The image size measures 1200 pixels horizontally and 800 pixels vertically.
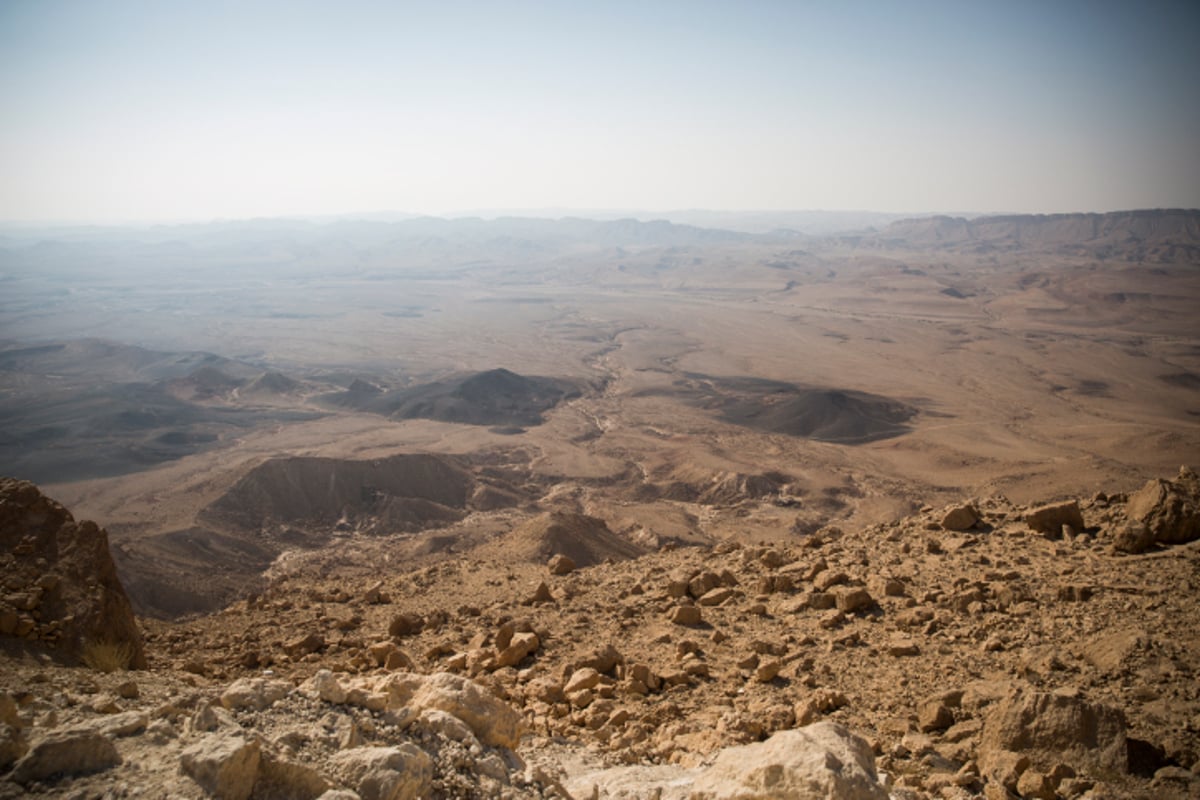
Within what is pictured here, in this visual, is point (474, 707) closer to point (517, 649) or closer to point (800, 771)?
point (800, 771)

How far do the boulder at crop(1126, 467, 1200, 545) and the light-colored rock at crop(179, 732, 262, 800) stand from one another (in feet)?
30.5

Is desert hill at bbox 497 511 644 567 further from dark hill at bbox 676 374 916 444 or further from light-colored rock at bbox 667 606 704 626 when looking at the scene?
dark hill at bbox 676 374 916 444

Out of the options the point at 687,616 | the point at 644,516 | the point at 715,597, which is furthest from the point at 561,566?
the point at 644,516

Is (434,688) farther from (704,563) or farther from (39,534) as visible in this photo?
(704,563)

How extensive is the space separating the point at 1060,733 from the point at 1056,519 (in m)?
5.27

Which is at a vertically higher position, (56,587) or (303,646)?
(56,587)

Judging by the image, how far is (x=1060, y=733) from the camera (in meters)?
5.00

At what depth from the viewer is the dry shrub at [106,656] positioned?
6.07m

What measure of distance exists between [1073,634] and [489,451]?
1535 inches

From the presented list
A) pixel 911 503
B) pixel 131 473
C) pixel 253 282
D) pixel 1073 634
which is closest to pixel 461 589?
pixel 1073 634

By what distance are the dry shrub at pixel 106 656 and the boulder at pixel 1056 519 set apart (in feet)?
33.6

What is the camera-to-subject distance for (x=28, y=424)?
4756cm

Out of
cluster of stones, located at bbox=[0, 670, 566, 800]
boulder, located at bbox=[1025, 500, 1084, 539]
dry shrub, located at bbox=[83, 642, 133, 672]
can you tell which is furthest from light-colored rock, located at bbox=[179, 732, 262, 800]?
boulder, located at bbox=[1025, 500, 1084, 539]

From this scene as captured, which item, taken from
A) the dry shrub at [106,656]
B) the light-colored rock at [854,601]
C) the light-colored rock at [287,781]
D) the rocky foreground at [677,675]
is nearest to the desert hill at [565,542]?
the rocky foreground at [677,675]
